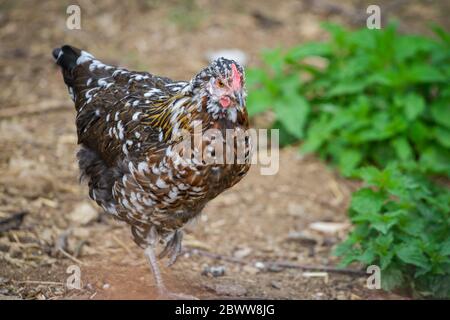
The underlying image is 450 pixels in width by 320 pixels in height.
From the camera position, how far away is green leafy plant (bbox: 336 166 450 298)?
4.95 metres

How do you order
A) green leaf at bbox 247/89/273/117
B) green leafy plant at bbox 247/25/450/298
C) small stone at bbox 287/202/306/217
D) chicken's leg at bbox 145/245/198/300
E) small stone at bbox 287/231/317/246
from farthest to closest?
1. green leaf at bbox 247/89/273/117
2. green leafy plant at bbox 247/25/450/298
3. small stone at bbox 287/202/306/217
4. small stone at bbox 287/231/317/246
5. chicken's leg at bbox 145/245/198/300

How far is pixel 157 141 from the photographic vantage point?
14.7ft

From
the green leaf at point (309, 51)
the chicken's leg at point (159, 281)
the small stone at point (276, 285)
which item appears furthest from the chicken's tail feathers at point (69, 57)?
the green leaf at point (309, 51)

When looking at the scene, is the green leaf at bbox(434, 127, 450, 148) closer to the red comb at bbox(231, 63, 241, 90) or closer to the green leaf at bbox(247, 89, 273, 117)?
the green leaf at bbox(247, 89, 273, 117)

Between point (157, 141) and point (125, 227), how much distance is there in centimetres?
178

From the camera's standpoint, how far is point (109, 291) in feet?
15.5

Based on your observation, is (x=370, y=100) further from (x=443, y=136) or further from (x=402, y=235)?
(x=402, y=235)

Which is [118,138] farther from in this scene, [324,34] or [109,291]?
[324,34]

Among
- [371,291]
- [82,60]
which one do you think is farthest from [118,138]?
[371,291]

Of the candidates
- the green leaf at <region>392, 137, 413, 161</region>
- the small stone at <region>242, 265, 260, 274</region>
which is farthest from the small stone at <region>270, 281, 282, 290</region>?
the green leaf at <region>392, 137, 413, 161</region>

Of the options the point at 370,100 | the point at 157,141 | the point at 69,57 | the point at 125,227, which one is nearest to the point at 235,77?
the point at 157,141

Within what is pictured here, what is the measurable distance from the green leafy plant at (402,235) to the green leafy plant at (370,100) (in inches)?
50.4

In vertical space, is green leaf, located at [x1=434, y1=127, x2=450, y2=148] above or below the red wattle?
below

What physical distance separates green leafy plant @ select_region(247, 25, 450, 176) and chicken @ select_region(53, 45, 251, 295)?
244cm
